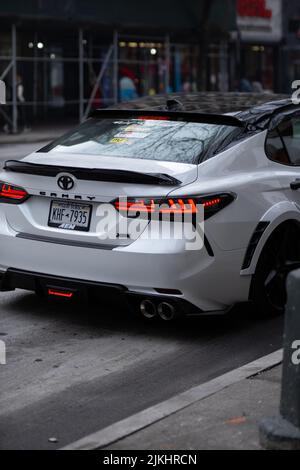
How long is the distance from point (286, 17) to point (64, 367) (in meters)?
43.1

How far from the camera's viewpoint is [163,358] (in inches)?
253

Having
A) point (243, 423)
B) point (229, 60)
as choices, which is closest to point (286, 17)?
point (229, 60)

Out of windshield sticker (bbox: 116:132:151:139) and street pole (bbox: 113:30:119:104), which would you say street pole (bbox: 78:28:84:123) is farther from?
windshield sticker (bbox: 116:132:151:139)

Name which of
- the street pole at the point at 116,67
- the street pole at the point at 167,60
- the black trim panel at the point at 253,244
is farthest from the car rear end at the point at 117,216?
the street pole at the point at 167,60

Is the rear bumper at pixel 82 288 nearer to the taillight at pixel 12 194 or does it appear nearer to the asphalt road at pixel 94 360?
the asphalt road at pixel 94 360

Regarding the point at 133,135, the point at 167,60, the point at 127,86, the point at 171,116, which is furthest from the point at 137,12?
the point at 133,135

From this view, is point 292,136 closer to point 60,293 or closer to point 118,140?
point 118,140

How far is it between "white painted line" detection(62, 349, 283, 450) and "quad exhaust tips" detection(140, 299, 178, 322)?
796 millimetres

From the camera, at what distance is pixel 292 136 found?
7.75 meters

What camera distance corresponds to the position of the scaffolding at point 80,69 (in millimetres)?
32562

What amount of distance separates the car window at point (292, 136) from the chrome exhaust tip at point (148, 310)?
5.78 feet

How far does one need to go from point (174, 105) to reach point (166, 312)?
182cm

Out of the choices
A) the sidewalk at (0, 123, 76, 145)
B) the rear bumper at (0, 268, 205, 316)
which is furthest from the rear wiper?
the sidewalk at (0, 123, 76, 145)

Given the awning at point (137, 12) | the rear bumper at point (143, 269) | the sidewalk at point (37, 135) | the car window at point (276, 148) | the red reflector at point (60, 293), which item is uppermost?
the awning at point (137, 12)
